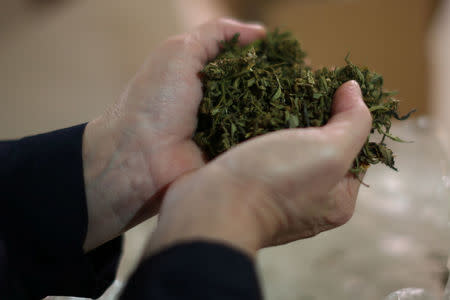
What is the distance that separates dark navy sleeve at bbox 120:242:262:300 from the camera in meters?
0.53

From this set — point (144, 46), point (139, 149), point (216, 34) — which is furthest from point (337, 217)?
point (144, 46)

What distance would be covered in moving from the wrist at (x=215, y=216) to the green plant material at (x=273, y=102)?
→ 0.74 feet

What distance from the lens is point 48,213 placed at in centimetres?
91

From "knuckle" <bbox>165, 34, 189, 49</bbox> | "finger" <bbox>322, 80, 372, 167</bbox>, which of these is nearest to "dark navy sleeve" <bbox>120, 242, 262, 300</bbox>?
"finger" <bbox>322, 80, 372, 167</bbox>

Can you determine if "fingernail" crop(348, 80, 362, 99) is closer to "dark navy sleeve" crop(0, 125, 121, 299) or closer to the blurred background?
"dark navy sleeve" crop(0, 125, 121, 299)

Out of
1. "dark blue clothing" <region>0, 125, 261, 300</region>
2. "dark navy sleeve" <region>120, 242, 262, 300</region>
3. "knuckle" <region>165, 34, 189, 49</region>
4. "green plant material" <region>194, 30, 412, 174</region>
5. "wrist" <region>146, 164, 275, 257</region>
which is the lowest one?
"dark blue clothing" <region>0, 125, 261, 300</region>

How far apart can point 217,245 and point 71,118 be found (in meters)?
2.17

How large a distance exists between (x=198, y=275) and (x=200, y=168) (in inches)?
15.0

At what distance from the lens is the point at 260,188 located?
66cm

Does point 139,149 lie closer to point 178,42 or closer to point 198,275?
point 178,42

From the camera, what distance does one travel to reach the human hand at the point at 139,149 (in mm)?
977

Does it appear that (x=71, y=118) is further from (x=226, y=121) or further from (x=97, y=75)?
(x=226, y=121)

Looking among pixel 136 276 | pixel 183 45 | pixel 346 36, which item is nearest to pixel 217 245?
pixel 136 276

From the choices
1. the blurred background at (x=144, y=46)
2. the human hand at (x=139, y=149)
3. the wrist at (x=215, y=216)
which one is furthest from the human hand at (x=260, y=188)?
the blurred background at (x=144, y=46)
